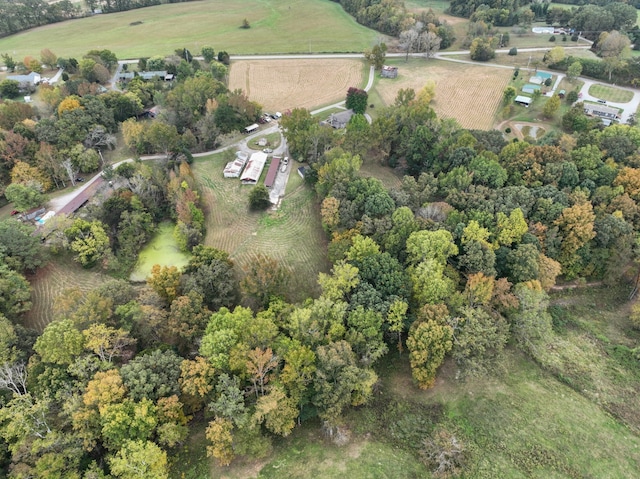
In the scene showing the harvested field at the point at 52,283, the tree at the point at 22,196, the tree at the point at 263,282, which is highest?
the tree at the point at 263,282

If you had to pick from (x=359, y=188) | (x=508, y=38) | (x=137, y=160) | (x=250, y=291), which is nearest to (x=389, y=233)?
(x=359, y=188)

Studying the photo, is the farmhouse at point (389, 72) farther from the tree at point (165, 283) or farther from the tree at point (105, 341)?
the tree at point (105, 341)

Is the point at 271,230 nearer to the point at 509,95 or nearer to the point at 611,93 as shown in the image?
the point at 509,95

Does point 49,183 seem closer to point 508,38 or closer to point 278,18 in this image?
point 278,18

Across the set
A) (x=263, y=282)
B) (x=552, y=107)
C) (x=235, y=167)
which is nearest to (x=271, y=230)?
(x=263, y=282)

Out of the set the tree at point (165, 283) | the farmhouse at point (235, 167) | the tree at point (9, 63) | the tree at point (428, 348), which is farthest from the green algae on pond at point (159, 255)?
the tree at point (9, 63)
